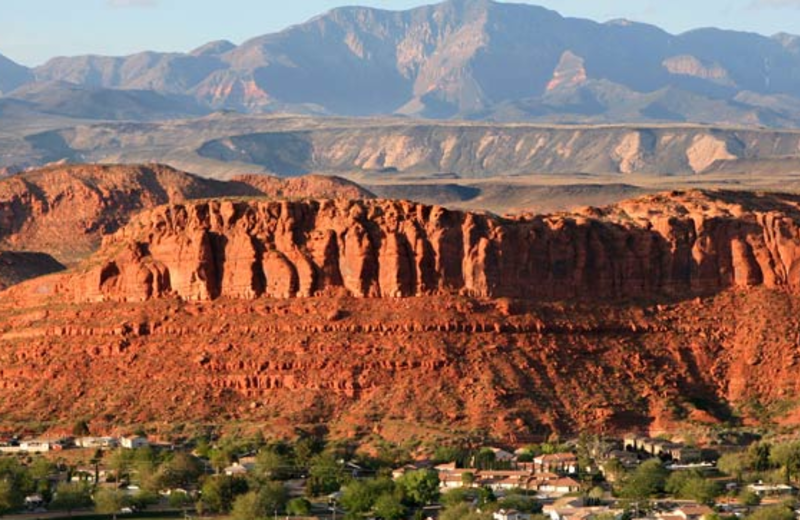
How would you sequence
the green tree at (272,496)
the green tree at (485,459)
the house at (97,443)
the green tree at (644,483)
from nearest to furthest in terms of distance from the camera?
the green tree at (272,496)
the green tree at (644,483)
the green tree at (485,459)
the house at (97,443)

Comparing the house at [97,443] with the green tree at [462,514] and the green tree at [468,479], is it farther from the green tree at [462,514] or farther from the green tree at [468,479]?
the green tree at [462,514]

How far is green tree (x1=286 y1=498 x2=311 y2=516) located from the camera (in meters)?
90.6

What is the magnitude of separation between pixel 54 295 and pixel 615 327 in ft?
86.9

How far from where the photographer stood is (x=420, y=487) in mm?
92938

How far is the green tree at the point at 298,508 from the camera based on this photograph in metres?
90.6

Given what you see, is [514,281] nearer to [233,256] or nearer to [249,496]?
[233,256]

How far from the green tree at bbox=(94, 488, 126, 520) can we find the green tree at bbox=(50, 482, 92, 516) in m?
0.74

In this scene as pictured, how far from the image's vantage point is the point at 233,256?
4478 inches

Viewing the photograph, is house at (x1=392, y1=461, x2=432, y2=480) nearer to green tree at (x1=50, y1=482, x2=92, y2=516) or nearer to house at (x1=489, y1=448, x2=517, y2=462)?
house at (x1=489, y1=448, x2=517, y2=462)

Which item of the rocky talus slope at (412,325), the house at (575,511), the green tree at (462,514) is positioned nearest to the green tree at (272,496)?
the green tree at (462,514)

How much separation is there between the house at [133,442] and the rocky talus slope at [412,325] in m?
1.62

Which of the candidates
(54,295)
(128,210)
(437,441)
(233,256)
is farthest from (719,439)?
(128,210)

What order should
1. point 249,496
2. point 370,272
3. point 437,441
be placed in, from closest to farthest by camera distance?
1. point 249,496
2. point 437,441
3. point 370,272

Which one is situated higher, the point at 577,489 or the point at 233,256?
the point at 233,256
